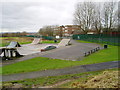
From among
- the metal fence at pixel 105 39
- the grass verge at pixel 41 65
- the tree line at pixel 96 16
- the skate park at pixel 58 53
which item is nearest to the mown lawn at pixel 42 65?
the grass verge at pixel 41 65

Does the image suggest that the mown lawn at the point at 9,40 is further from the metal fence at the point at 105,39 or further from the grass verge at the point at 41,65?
the metal fence at the point at 105,39

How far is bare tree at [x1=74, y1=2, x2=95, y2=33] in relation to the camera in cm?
3794

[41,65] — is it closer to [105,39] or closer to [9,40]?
[105,39]

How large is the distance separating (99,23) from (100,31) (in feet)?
9.66

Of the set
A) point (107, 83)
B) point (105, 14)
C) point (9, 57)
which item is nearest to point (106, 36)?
point (105, 14)

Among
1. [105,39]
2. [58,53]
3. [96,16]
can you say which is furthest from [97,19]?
[58,53]

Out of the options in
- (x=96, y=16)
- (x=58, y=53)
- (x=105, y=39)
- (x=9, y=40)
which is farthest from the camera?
(x=96, y=16)

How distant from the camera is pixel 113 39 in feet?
76.6

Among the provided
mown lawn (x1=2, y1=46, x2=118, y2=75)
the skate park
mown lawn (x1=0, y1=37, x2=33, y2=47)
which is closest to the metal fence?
the skate park

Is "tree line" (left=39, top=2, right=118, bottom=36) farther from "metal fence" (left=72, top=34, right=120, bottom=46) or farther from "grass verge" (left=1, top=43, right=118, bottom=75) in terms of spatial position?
"grass verge" (left=1, top=43, right=118, bottom=75)

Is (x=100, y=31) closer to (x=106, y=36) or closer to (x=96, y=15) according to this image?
(x=96, y=15)

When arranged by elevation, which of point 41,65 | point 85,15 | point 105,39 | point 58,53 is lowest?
point 41,65

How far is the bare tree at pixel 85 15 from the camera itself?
1494 inches

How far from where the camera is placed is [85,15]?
128ft
